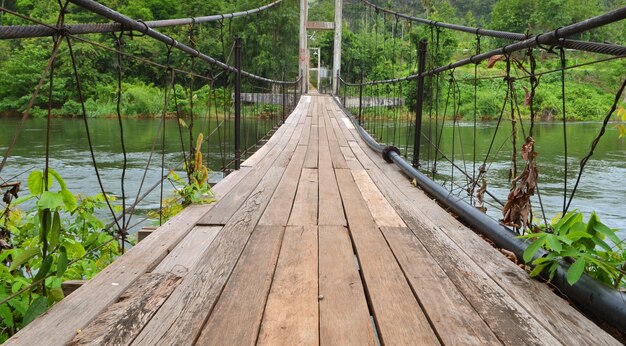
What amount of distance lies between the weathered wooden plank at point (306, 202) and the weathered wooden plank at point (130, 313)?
59cm

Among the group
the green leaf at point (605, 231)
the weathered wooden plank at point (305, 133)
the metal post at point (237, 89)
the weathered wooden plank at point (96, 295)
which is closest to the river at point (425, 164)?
the metal post at point (237, 89)

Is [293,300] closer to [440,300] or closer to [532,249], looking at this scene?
[440,300]

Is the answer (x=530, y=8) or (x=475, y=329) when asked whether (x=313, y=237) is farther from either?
(x=530, y=8)

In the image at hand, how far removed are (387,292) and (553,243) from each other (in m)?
0.34

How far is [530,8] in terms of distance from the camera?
26734 millimetres

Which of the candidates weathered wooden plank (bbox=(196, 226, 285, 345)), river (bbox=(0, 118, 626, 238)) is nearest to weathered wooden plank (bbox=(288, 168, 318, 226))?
weathered wooden plank (bbox=(196, 226, 285, 345))

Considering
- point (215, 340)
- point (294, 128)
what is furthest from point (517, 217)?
point (294, 128)

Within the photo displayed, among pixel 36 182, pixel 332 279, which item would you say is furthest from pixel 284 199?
pixel 36 182

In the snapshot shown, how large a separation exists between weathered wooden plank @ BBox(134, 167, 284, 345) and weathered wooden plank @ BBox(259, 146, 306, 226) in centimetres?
6

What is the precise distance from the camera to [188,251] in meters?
1.25

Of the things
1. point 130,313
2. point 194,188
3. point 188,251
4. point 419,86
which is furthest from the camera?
point 419,86

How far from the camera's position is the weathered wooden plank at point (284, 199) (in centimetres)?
160

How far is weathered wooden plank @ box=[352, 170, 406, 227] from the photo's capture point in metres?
1.60

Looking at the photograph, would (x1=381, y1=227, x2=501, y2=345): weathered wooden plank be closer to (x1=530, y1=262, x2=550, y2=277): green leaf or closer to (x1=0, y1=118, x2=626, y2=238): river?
(x1=530, y1=262, x2=550, y2=277): green leaf
